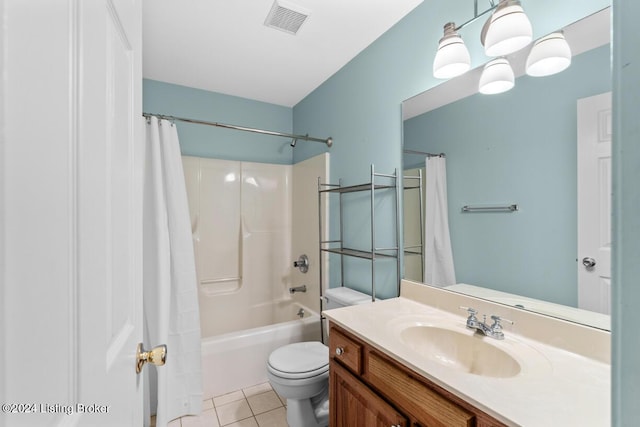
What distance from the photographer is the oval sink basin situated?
950mm

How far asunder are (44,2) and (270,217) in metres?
2.46

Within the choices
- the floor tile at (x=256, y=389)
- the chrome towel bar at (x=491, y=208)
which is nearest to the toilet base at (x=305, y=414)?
the floor tile at (x=256, y=389)

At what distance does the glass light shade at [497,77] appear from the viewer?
1104mm

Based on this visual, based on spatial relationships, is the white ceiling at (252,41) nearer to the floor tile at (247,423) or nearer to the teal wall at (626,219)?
the teal wall at (626,219)

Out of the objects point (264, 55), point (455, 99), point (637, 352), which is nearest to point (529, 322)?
point (637, 352)

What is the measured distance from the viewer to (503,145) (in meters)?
1.14

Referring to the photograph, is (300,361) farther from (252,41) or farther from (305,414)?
(252,41)

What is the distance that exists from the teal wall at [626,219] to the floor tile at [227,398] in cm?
212

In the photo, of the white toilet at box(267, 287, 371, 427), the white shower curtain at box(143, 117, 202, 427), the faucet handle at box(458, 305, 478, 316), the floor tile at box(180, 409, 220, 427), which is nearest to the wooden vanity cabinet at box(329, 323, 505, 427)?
the white toilet at box(267, 287, 371, 427)

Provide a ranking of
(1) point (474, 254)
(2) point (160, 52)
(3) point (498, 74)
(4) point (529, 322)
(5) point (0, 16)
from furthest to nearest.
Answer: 1. (2) point (160, 52)
2. (1) point (474, 254)
3. (3) point (498, 74)
4. (4) point (529, 322)
5. (5) point (0, 16)

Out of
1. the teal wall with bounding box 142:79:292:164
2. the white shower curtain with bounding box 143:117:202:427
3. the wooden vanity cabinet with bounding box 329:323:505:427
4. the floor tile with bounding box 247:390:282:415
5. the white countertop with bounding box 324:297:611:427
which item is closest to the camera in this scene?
the white countertop with bounding box 324:297:611:427

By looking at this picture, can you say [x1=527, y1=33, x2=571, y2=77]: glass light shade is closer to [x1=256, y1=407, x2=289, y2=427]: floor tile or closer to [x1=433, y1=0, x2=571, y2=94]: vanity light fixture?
[x1=433, y1=0, x2=571, y2=94]: vanity light fixture

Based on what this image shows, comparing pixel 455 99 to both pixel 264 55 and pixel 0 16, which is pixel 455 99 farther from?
pixel 0 16

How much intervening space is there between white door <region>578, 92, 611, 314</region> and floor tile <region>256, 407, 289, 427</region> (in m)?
1.67
